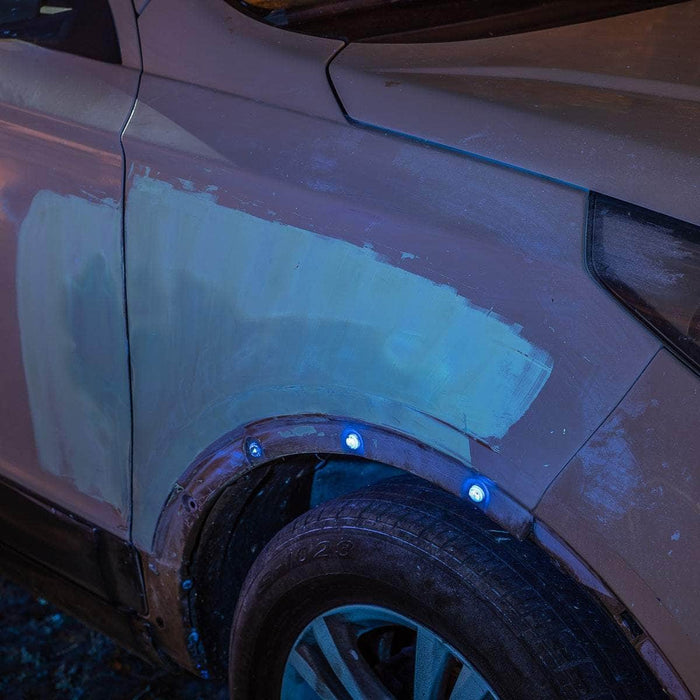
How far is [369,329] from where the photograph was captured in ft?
4.90

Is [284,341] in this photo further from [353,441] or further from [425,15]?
[425,15]

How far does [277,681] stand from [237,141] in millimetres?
959

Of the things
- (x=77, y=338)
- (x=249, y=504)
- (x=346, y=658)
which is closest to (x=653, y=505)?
(x=346, y=658)

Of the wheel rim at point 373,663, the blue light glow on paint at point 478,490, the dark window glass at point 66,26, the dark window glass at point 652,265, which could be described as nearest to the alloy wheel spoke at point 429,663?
the wheel rim at point 373,663

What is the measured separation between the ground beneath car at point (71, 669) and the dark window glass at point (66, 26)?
1.49 m

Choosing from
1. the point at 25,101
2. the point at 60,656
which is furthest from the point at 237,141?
the point at 60,656

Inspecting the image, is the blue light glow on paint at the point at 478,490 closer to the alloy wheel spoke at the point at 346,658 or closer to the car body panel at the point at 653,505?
the car body panel at the point at 653,505

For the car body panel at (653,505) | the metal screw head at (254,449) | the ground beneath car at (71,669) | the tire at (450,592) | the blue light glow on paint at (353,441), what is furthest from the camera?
the ground beneath car at (71,669)

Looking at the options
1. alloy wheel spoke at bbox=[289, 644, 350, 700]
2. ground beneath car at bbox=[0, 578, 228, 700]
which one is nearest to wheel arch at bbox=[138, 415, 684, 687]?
alloy wheel spoke at bbox=[289, 644, 350, 700]

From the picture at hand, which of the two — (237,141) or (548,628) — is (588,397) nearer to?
(548,628)

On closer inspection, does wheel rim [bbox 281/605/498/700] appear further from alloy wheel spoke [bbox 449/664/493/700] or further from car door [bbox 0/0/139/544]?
car door [bbox 0/0/139/544]

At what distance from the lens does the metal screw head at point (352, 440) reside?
1.55 meters

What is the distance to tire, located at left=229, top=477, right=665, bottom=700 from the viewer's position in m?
1.40

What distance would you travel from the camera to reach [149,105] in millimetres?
1772
